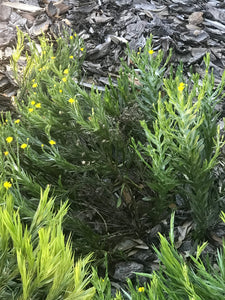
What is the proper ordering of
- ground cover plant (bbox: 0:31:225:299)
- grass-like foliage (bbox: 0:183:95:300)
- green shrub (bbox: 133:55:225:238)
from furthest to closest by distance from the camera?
ground cover plant (bbox: 0:31:225:299)
green shrub (bbox: 133:55:225:238)
grass-like foliage (bbox: 0:183:95:300)

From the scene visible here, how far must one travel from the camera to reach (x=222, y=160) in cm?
253

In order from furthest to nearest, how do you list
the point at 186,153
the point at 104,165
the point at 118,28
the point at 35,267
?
the point at 118,28 → the point at 104,165 → the point at 186,153 → the point at 35,267

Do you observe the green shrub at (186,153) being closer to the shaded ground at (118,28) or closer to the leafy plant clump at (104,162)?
the leafy plant clump at (104,162)

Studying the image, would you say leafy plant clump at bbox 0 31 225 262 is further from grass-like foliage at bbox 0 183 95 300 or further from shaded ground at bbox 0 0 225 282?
shaded ground at bbox 0 0 225 282

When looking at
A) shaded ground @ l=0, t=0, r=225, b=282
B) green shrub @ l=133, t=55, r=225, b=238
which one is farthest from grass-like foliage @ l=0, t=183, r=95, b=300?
shaded ground @ l=0, t=0, r=225, b=282

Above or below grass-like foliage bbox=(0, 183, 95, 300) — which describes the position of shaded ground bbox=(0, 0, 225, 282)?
below

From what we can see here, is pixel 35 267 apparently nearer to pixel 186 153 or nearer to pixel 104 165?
pixel 186 153

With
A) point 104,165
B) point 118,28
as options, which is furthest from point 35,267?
point 118,28

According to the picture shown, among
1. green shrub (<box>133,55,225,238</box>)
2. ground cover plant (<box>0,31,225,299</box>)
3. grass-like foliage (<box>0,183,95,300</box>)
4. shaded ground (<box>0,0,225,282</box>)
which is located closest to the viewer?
grass-like foliage (<box>0,183,95,300</box>)

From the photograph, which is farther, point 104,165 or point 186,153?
point 104,165

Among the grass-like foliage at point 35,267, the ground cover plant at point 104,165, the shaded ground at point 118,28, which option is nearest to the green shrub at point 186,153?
the ground cover plant at point 104,165

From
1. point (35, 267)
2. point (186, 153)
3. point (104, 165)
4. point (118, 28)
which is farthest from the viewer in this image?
point (118, 28)

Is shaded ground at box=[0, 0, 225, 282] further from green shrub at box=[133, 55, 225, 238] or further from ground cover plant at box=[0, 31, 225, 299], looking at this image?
green shrub at box=[133, 55, 225, 238]

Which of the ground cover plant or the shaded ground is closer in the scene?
the ground cover plant
